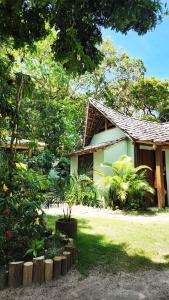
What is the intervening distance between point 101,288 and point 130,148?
8730 millimetres

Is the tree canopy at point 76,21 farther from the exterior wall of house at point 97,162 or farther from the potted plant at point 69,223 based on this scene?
the exterior wall of house at point 97,162

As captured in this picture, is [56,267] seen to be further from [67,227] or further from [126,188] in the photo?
[126,188]

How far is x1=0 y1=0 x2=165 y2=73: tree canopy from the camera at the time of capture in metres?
3.63

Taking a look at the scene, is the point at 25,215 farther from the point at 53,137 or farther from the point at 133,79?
the point at 133,79

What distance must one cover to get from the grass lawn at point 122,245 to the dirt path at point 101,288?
28cm

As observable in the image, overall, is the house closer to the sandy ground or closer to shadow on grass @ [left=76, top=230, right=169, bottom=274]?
shadow on grass @ [left=76, top=230, right=169, bottom=274]

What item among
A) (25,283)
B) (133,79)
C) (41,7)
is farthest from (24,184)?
(133,79)

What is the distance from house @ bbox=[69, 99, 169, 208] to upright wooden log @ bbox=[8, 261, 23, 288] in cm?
792

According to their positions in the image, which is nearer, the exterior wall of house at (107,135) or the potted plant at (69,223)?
the potted plant at (69,223)

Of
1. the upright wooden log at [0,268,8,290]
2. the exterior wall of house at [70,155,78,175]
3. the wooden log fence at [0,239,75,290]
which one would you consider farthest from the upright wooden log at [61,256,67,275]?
the exterior wall of house at [70,155,78,175]

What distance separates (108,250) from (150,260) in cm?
84

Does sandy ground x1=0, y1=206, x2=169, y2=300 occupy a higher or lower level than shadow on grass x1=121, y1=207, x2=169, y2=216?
lower

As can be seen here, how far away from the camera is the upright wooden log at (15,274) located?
141 inches

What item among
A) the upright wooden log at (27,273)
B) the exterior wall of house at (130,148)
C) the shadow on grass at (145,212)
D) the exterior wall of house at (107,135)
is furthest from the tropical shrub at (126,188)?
the upright wooden log at (27,273)
